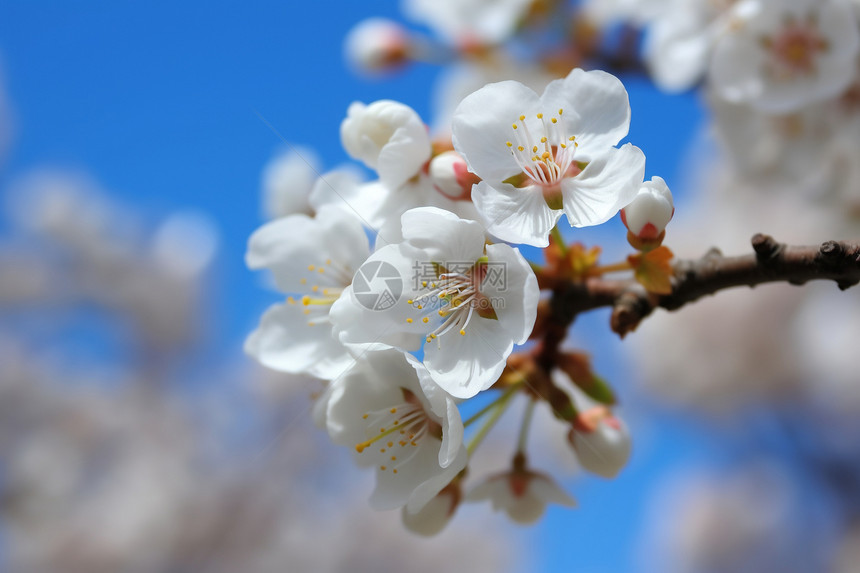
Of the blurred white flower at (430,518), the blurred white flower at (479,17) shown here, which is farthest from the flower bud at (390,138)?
the blurred white flower at (479,17)

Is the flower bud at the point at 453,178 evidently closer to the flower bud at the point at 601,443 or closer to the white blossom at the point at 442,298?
the white blossom at the point at 442,298

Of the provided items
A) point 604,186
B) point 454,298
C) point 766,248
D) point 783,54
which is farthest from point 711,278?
point 783,54

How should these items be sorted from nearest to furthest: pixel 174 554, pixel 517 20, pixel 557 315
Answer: pixel 557 315, pixel 517 20, pixel 174 554

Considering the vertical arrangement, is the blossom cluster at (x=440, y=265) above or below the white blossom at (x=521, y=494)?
above

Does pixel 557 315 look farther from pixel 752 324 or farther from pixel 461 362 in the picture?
pixel 752 324

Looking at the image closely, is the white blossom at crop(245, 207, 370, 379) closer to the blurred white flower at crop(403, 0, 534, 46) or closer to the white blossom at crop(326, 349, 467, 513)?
the white blossom at crop(326, 349, 467, 513)

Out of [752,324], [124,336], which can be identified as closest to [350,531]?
[124,336]
